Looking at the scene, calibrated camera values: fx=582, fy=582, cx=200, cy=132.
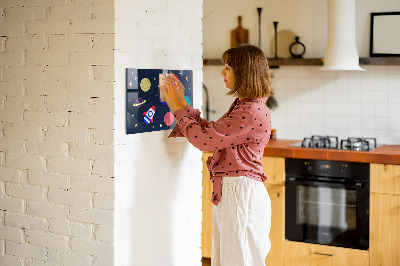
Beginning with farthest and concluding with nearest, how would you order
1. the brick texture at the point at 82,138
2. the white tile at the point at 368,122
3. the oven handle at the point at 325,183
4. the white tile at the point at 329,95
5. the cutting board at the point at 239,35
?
the cutting board at the point at 239,35 → the white tile at the point at 329,95 → the white tile at the point at 368,122 → the oven handle at the point at 325,183 → the brick texture at the point at 82,138

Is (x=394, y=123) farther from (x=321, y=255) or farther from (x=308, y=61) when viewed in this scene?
(x=321, y=255)

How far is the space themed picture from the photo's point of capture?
264 centimetres

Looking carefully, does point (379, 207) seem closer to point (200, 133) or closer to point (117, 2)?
point (200, 133)

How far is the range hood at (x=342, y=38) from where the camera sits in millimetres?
4312

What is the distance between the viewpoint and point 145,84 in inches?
107

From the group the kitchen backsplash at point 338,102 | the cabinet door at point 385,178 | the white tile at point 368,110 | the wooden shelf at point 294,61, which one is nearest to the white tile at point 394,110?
the kitchen backsplash at point 338,102

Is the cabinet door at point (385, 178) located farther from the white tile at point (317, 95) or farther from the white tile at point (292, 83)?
the white tile at point (292, 83)

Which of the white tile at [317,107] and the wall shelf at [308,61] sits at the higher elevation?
the wall shelf at [308,61]

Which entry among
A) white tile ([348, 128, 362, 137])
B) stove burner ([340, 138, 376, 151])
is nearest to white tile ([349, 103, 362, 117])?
white tile ([348, 128, 362, 137])

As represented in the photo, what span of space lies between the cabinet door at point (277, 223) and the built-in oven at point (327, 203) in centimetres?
4

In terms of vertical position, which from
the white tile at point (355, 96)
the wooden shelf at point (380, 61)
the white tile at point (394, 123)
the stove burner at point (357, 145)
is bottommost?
the stove burner at point (357, 145)

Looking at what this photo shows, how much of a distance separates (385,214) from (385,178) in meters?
0.24

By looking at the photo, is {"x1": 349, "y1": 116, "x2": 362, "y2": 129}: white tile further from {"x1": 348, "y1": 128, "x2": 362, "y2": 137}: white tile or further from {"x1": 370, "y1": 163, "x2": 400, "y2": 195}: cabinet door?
{"x1": 370, "y1": 163, "x2": 400, "y2": 195}: cabinet door

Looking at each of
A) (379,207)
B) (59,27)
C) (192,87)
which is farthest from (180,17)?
(379,207)
